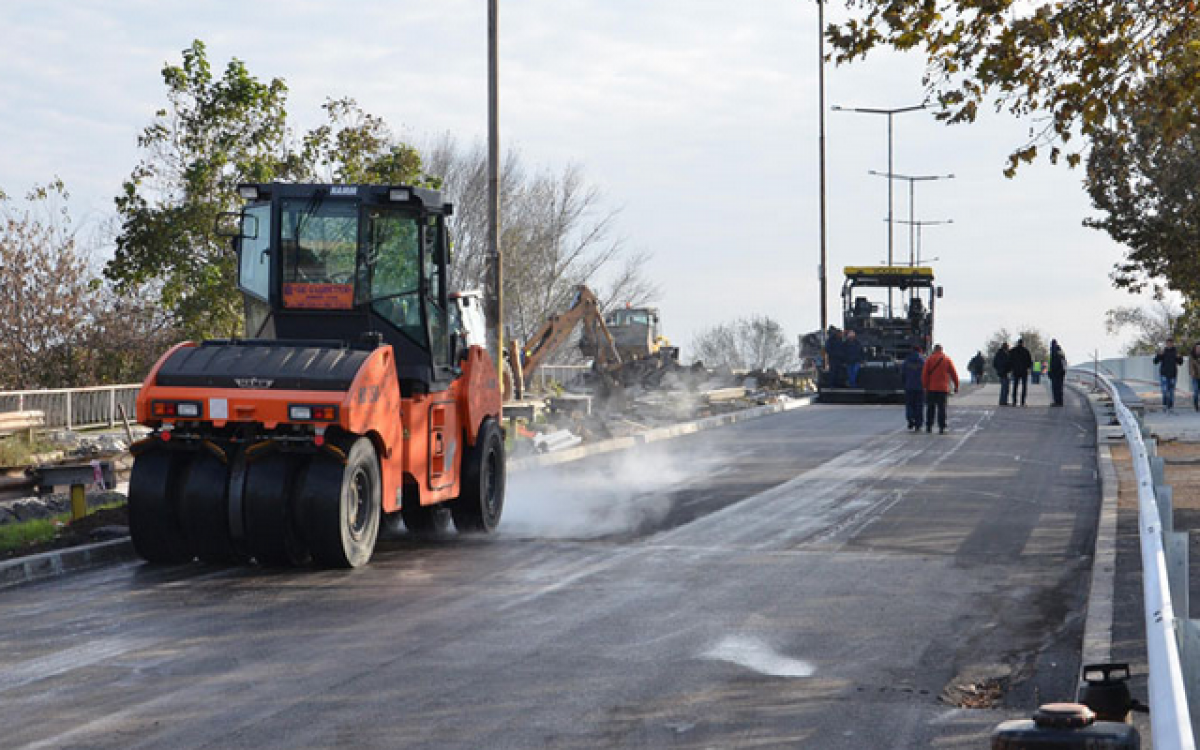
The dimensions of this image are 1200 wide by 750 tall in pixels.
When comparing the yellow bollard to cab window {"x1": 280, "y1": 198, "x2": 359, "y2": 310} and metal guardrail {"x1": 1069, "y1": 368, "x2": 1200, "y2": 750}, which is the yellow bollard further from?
metal guardrail {"x1": 1069, "y1": 368, "x2": 1200, "y2": 750}

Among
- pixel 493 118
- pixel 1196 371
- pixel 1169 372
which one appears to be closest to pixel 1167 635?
pixel 493 118

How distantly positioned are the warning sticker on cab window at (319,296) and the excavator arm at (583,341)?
2327 cm

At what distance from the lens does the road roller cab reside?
11.4 m

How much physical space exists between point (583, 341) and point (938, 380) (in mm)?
12644

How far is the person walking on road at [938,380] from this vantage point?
2838cm

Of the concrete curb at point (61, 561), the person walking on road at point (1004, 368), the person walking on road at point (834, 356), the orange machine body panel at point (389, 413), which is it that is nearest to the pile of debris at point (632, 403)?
the person walking on road at point (834, 356)

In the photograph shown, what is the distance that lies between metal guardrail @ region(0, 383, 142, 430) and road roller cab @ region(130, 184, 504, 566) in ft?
44.2

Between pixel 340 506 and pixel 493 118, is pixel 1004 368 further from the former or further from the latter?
pixel 340 506

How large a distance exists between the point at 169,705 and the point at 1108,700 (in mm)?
4237

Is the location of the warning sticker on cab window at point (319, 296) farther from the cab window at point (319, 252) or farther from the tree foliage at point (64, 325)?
the tree foliage at point (64, 325)

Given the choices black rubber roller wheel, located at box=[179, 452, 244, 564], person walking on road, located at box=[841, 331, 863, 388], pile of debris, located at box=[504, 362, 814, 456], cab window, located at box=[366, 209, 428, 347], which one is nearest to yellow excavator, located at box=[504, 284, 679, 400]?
pile of debris, located at box=[504, 362, 814, 456]

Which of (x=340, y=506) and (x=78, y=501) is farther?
(x=78, y=501)

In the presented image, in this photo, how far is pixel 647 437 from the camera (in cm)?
2859

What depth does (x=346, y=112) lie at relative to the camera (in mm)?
30406
